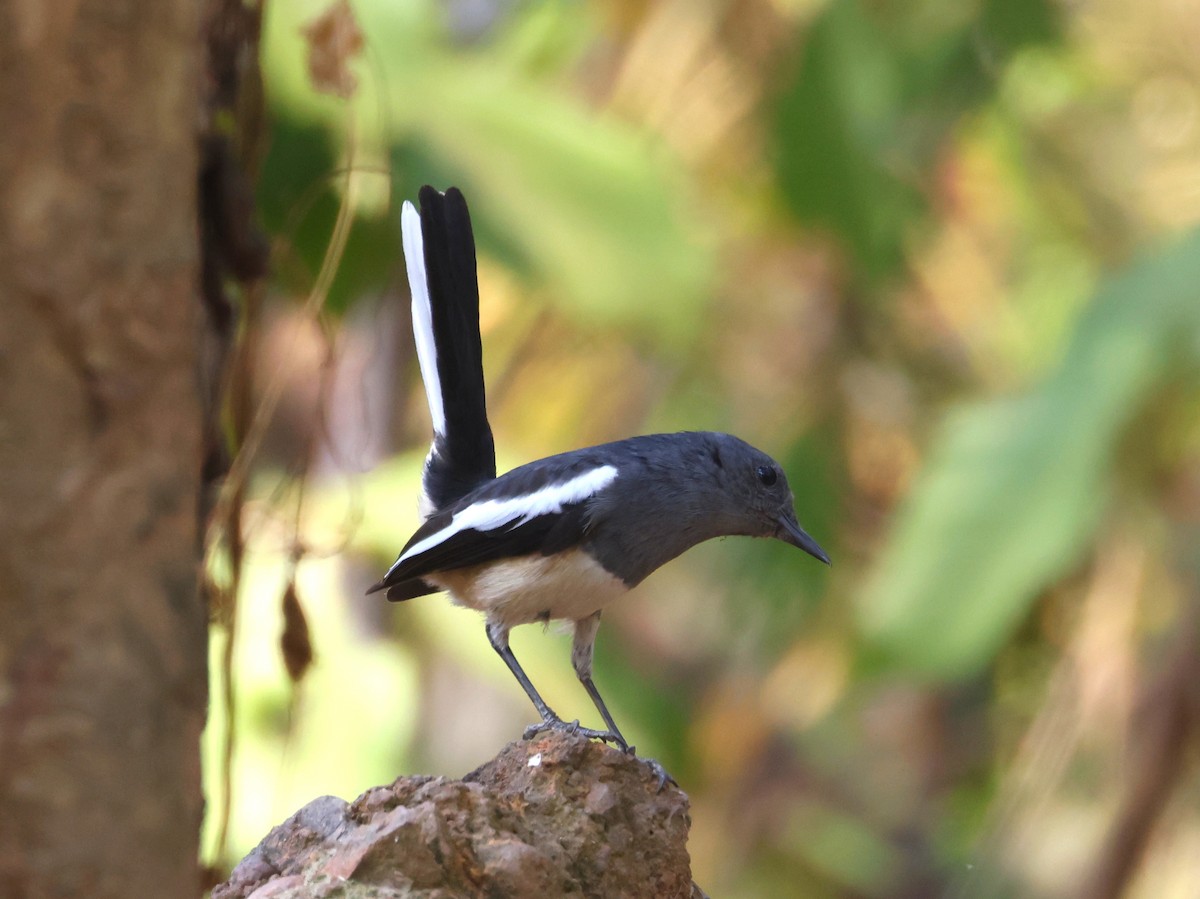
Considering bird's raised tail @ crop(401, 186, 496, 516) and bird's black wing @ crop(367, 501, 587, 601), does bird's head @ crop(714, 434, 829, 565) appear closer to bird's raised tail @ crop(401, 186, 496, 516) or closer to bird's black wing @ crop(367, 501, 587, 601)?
bird's black wing @ crop(367, 501, 587, 601)

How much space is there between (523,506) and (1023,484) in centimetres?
277

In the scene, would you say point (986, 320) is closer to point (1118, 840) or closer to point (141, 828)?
point (1118, 840)

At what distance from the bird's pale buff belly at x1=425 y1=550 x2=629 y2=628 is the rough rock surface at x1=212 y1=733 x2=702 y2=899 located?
49 centimetres

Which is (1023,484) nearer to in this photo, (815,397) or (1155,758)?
(1155,758)

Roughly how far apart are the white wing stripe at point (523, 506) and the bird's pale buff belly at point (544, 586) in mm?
79

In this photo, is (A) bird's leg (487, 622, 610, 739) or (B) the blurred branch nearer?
(A) bird's leg (487, 622, 610, 739)

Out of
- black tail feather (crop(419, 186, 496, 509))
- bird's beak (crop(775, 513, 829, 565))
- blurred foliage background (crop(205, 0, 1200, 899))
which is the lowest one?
bird's beak (crop(775, 513, 829, 565))

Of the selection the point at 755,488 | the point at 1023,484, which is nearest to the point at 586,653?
the point at 755,488

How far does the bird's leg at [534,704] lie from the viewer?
2.51 meters

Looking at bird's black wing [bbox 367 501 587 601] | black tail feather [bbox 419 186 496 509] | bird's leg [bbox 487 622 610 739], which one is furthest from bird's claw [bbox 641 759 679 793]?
black tail feather [bbox 419 186 496 509]

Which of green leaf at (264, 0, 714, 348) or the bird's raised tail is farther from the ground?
green leaf at (264, 0, 714, 348)

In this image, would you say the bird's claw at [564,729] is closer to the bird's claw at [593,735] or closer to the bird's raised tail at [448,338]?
the bird's claw at [593,735]

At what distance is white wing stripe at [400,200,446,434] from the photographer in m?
3.10

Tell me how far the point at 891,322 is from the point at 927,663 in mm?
2728
